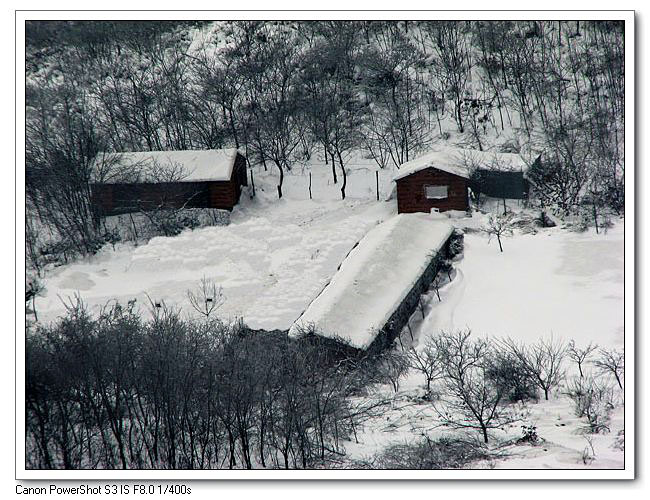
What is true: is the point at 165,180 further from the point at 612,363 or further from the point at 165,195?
the point at 612,363

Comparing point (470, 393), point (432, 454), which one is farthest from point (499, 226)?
point (432, 454)

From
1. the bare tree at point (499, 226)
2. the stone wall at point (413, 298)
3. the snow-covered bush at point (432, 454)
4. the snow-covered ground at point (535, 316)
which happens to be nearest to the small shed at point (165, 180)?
the stone wall at point (413, 298)

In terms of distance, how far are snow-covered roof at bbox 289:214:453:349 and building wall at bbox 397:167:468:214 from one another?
14.0 feet

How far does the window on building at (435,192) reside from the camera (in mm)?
29641

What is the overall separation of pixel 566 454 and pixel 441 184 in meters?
18.4

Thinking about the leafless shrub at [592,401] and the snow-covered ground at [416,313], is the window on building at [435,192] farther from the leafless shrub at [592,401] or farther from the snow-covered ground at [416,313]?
the leafless shrub at [592,401]

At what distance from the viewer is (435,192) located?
29.8 metres

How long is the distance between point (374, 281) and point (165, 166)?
1428cm

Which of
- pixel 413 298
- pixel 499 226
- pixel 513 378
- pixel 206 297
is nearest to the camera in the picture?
pixel 513 378

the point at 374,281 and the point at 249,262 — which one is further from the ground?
the point at 249,262

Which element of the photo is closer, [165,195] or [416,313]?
[416,313]

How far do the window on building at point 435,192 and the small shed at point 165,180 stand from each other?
8.61 meters
